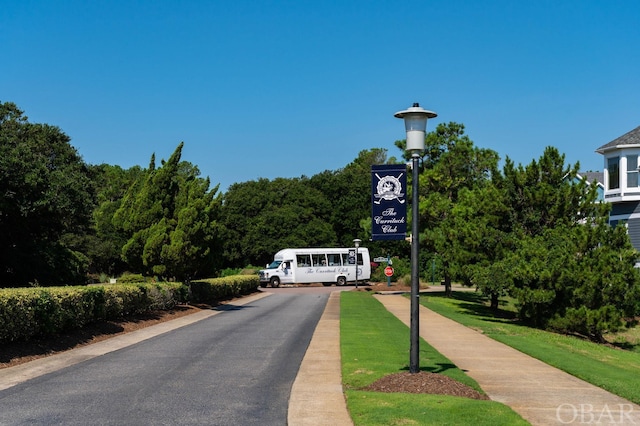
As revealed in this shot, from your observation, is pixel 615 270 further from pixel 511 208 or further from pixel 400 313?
pixel 400 313

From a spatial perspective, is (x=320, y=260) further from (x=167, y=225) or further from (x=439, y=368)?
(x=439, y=368)

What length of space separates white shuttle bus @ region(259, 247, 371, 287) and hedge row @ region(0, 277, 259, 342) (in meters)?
24.8

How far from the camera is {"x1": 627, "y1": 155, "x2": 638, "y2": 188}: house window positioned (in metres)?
31.8

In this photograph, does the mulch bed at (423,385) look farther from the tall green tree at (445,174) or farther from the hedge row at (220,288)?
the tall green tree at (445,174)

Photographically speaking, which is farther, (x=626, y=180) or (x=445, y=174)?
(x=445, y=174)

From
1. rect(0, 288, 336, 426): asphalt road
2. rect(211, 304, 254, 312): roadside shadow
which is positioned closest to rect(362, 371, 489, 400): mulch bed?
rect(0, 288, 336, 426): asphalt road

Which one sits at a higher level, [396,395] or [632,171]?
[632,171]

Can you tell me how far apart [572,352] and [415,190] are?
909 centimetres

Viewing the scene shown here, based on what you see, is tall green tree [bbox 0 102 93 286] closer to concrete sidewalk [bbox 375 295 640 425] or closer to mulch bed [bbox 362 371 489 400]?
concrete sidewalk [bbox 375 295 640 425]

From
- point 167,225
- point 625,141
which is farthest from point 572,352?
point 625,141

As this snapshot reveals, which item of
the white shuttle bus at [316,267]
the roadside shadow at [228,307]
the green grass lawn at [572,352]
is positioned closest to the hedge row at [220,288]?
the roadside shadow at [228,307]

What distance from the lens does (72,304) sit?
55.5 ft

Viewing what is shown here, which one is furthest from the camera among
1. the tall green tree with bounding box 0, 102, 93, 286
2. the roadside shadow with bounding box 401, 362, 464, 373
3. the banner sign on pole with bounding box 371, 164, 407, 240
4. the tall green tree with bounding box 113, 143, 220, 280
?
the tall green tree with bounding box 113, 143, 220, 280

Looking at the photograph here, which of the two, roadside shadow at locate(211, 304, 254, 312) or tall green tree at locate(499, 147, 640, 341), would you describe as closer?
Result: tall green tree at locate(499, 147, 640, 341)
